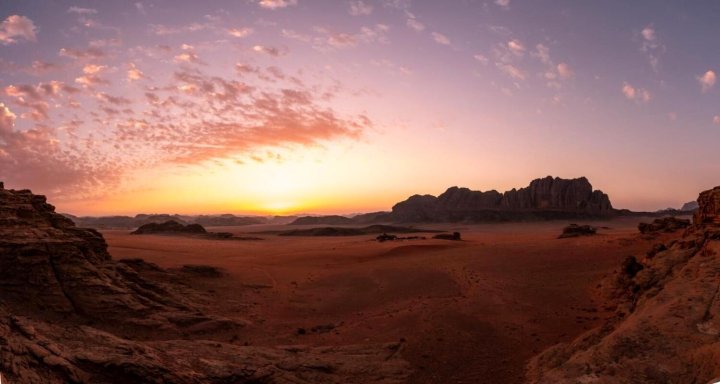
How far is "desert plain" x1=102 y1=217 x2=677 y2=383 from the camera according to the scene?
14500 millimetres

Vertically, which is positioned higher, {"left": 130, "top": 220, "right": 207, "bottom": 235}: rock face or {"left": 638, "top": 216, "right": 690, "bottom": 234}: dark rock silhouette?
{"left": 638, "top": 216, "right": 690, "bottom": 234}: dark rock silhouette

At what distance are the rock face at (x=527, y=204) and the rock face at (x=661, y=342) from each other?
4619 inches

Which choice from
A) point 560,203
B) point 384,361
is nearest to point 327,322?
point 384,361

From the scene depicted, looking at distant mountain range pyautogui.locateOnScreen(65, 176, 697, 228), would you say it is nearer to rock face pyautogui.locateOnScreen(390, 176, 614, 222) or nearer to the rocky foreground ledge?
rock face pyautogui.locateOnScreen(390, 176, 614, 222)

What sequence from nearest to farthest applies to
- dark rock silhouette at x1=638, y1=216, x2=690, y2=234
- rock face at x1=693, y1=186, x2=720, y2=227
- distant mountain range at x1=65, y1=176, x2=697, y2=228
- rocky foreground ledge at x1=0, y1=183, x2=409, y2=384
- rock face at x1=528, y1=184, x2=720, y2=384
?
rocky foreground ledge at x1=0, y1=183, x2=409, y2=384 < rock face at x1=528, y1=184, x2=720, y2=384 < rock face at x1=693, y1=186, x2=720, y2=227 < dark rock silhouette at x1=638, y1=216, x2=690, y2=234 < distant mountain range at x1=65, y1=176, x2=697, y2=228

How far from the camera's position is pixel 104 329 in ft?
48.1

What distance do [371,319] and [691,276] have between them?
12.2m

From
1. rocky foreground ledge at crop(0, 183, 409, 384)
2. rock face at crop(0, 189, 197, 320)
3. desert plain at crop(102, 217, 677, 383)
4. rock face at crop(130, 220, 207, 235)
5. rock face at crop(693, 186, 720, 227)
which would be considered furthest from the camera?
rock face at crop(130, 220, 207, 235)

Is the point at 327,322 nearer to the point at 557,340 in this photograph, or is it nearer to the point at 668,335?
the point at 557,340

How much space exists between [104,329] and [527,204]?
13628 cm

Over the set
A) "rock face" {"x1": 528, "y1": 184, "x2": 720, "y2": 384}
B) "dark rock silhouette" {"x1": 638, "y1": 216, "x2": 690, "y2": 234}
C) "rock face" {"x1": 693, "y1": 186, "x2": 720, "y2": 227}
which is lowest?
"rock face" {"x1": 528, "y1": 184, "x2": 720, "y2": 384}

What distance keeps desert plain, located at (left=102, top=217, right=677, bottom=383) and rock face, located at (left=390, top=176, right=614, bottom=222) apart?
324ft

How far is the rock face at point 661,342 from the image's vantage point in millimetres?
8594

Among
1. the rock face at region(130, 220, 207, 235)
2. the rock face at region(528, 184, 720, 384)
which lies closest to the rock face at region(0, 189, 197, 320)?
the rock face at region(528, 184, 720, 384)
